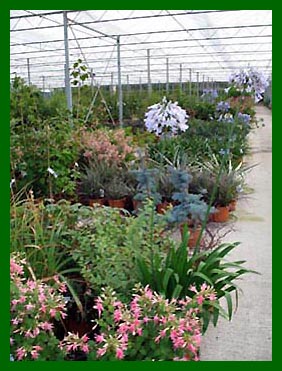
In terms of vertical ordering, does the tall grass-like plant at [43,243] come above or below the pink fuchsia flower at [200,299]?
above

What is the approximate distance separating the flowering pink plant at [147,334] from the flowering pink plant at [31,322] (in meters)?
0.10

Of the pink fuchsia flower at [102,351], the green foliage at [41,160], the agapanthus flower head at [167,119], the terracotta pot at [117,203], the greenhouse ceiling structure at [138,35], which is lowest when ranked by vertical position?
the pink fuchsia flower at [102,351]

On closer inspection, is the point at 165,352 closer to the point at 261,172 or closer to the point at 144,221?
the point at 144,221

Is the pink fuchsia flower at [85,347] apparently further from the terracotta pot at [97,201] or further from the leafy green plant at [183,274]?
the terracotta pot at [97,201]

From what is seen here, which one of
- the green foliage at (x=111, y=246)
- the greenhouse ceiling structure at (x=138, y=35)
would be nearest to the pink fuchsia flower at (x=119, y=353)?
the green foliage at (x=111, y=246)

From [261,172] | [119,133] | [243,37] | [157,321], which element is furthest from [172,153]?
[243,37]

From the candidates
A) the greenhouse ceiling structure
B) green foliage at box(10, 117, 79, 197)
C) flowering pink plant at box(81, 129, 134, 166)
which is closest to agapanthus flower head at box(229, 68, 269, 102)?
green foliage at box(10, 117, 79, 197)

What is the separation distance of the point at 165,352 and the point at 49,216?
4.18ft

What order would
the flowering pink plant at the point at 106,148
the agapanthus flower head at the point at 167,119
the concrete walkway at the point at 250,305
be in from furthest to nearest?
the flowering pink plant at the point at 106,148 < the agapanthus flower head at the point at 167,119 < the concrete walkway at the point at 250,305

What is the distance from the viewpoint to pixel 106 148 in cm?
564

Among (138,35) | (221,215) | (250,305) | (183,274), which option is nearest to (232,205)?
(221,215)

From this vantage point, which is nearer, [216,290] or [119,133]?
[216,290]

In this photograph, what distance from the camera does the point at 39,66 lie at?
724 inches

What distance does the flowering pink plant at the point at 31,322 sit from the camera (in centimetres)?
202
